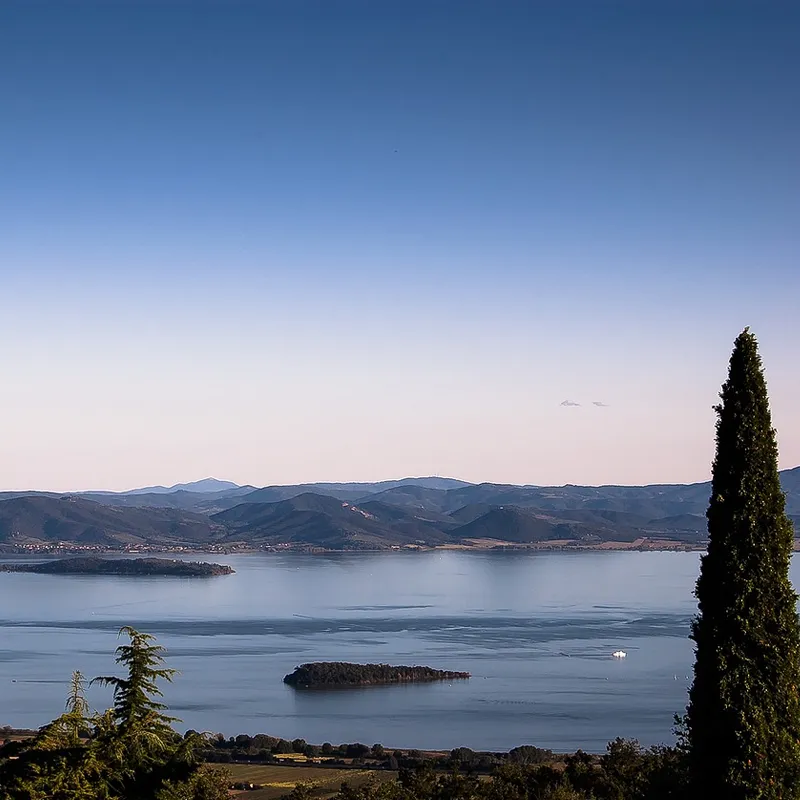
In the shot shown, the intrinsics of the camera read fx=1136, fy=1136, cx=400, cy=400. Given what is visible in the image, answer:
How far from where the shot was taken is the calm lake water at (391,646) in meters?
38.2

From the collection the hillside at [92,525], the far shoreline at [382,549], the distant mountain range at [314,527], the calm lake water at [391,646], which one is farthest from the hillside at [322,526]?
the calm lake water at [391,646]

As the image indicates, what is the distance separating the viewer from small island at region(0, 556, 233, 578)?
10375 cm

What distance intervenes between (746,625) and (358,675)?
41113 mm

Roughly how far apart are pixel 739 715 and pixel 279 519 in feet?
544

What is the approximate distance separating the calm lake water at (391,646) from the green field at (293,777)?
19.3 feet

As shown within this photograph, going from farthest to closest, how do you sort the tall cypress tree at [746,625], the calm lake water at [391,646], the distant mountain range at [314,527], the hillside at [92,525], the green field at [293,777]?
1. the hillside at [92,525]
2. the distant mountain range at [314,527]
3. the calm lake water at [391,646]
4. the green field at [293,777]
5. the tall cypress tree at [746,625]

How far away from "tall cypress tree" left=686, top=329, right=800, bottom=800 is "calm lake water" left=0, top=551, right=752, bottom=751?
27.5 meters

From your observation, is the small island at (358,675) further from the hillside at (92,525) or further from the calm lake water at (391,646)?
the hillside at (92,525)

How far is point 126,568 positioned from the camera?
106875 mm

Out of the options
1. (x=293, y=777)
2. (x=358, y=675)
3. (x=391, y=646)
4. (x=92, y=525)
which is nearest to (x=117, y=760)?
(x=293, y=777)

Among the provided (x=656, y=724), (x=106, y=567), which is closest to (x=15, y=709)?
(x=656, y=724)

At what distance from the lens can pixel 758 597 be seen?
6973 millimetres

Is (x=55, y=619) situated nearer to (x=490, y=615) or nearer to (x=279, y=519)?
(x=490, y=615)

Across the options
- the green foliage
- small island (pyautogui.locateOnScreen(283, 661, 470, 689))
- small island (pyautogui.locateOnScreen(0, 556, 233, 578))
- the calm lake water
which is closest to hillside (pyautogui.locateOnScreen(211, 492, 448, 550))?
small island (pyautogui.locateOnScreen(0, 556, 233, 578))
